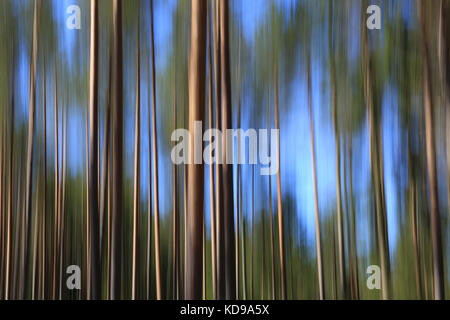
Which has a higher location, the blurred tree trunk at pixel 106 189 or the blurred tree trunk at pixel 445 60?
the blurred tree trunk at pixel 445 60

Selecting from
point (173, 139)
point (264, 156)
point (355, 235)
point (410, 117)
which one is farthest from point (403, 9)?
point (173, 139)

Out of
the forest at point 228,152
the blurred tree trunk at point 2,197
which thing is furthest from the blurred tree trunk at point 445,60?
the blurred tree trunk at point 2,197

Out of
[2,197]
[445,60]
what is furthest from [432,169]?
[2,197]

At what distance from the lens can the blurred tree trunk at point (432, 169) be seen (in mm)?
1658

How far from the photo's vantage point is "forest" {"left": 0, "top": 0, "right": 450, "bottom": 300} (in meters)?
1.64

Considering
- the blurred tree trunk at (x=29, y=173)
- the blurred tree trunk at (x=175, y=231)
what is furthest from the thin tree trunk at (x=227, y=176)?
the blurred tree trunk at (x=29, y=173)

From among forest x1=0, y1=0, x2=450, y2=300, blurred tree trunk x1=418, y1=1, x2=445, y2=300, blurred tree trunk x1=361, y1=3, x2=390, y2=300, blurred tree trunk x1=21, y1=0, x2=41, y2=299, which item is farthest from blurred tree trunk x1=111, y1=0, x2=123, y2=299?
blurred tree trunk x1=418, y1=1, x2=445, y2=300

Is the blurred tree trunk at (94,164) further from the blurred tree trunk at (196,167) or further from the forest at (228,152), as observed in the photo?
the blurred tree trunk at (196,167)

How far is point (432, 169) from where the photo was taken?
1658 mm

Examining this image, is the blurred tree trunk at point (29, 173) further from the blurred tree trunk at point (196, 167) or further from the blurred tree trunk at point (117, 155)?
the blurred tree trunk at point (196, 167)

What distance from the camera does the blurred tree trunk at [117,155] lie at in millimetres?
1647

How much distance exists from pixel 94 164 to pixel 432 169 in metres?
1.29

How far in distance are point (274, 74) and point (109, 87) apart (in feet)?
2.15

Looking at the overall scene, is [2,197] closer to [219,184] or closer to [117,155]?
[117,155]
